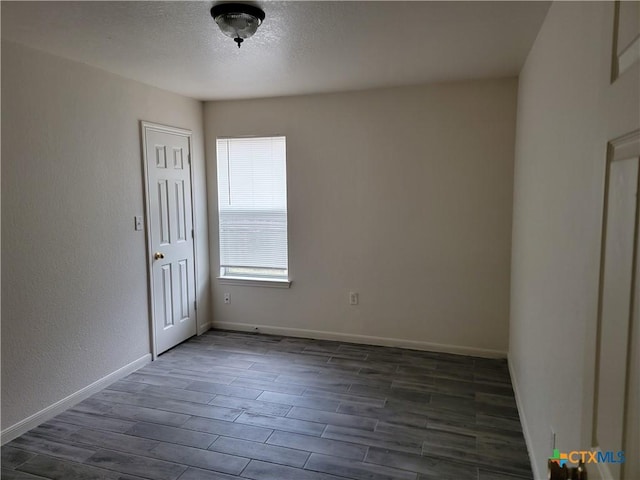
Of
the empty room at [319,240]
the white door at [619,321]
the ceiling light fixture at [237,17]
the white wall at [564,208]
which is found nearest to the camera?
the white door at [619,321]

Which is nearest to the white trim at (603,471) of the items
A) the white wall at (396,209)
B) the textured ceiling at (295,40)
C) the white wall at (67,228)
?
the textured ceiling at (295,40)

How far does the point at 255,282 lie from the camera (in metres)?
4.63

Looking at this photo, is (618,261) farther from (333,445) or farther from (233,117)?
(233,117)

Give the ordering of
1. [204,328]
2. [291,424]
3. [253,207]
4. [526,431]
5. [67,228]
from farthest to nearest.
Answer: [204,328], [253,207], [67,228], [291,424], [526,431]

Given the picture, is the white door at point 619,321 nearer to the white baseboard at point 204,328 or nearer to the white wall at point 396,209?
the white wall at point 396,209

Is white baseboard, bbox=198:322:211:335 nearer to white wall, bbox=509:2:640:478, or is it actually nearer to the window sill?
the window sill

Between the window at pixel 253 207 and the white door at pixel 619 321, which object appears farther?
the window at pixel 253 207

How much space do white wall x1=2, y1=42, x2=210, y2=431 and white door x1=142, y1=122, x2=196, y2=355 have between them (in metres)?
0.14

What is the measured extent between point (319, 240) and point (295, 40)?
2.11 meters

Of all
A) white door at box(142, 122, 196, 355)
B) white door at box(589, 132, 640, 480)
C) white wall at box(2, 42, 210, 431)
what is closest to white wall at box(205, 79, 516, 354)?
white door at box(142, 122, 196, 355)

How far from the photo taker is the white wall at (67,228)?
8.82ft

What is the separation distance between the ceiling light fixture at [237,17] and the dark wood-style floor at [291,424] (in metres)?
2.40

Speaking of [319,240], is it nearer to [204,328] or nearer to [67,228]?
[204,328]

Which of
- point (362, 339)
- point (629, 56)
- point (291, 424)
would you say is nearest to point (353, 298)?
point (362, 339)
